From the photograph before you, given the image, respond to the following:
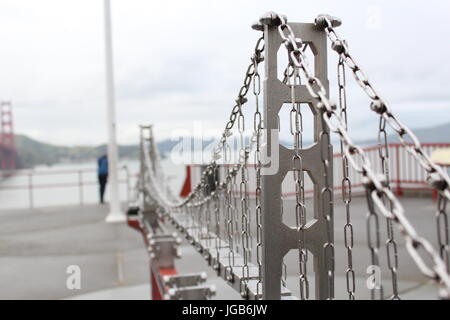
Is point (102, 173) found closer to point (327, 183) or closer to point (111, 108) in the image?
point (111, 108)

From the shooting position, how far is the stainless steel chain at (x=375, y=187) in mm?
1013

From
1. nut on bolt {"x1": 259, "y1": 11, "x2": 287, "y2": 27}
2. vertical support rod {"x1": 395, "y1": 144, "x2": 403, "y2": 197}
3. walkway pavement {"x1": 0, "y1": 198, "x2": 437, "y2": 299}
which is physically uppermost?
nut on bolt {"x1": 259, "y1": 11, "x2": 287, "y2": 27}

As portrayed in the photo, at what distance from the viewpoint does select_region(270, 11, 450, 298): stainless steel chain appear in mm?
1013

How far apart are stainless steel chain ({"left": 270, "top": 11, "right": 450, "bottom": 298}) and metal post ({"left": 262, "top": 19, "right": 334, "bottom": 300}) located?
0.09 m

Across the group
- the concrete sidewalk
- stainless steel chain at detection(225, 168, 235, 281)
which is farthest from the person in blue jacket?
stainless steel chain at detection(225, 168, 235, 281)

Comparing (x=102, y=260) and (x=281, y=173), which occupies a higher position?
(x=281, y=173)

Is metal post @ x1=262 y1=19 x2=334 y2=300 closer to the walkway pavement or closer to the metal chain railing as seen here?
the metal chain railing

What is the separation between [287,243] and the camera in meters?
1.77

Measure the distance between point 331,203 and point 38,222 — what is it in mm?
9404

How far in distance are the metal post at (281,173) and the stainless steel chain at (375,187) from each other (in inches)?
3.5

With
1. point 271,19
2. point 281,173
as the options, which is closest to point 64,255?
point 281,173

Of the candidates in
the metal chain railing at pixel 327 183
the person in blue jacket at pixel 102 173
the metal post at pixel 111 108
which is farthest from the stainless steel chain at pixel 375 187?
the person in blue jacket at pixel 102 173

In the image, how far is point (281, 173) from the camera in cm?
175

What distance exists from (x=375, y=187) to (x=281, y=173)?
54 centimetres
